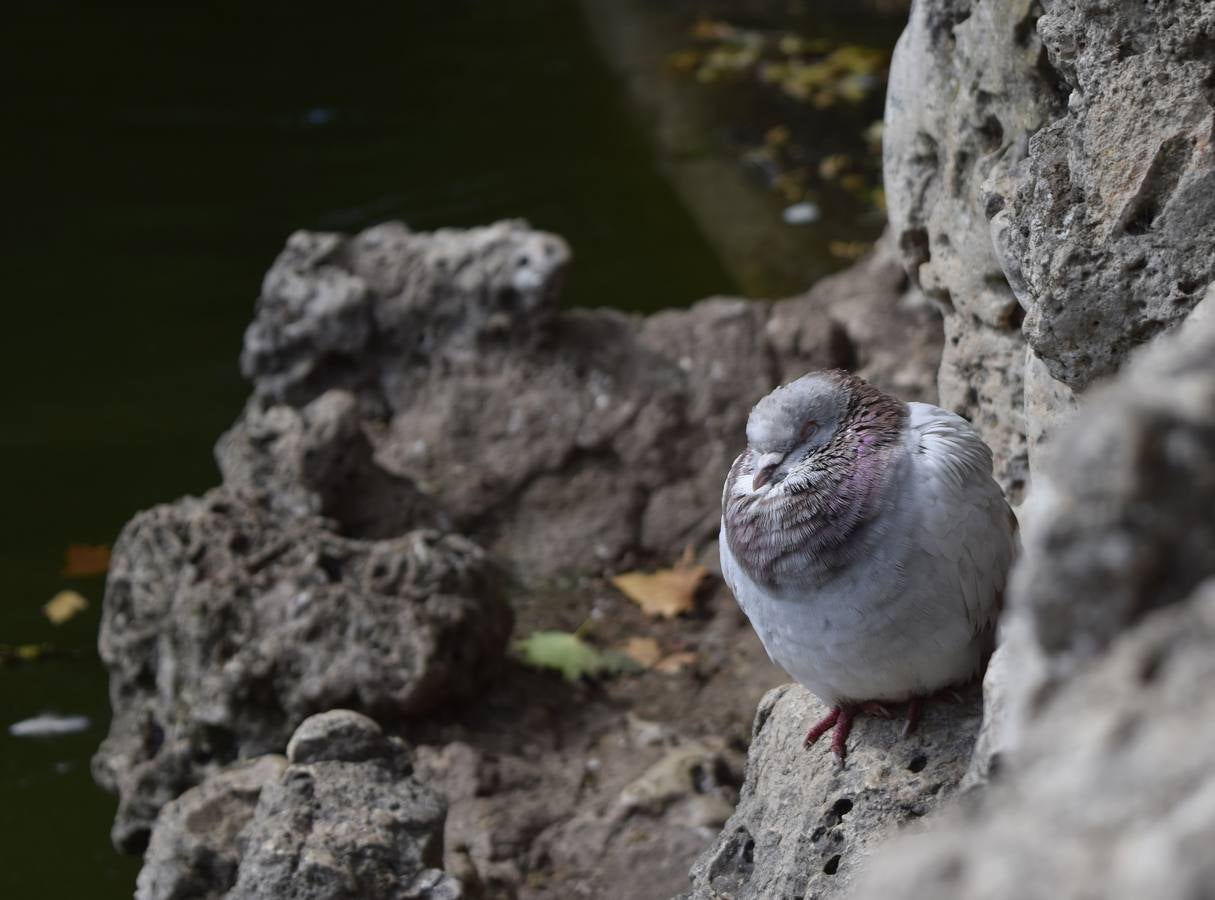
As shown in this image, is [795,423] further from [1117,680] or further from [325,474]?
[325,474]

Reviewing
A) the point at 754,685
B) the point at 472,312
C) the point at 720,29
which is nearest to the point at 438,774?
the point at 754,685

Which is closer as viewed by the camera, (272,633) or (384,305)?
(272,633)

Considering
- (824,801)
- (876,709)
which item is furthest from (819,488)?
(824,801)

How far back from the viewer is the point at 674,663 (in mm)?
5016

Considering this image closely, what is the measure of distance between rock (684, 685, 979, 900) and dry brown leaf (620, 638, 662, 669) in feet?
6.81

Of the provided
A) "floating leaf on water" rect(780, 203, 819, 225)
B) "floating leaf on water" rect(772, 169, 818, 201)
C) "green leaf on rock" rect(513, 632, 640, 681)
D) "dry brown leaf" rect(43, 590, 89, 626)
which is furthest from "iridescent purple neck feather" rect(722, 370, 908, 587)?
"floating leaf on water" rect(772, 169, 818, 201)

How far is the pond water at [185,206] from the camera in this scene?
5.49 meters

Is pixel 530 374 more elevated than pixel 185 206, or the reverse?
pixel 530 374

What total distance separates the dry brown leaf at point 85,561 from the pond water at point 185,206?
0.14 ft

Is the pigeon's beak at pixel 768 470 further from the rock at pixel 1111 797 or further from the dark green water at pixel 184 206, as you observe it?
the dark green water at pixel 184 206

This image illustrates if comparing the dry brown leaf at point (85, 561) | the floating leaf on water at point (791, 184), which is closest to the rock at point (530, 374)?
the dry brown leaf at point (85, 561)

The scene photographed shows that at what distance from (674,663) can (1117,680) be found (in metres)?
4.00

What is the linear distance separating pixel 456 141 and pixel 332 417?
15.2 feet

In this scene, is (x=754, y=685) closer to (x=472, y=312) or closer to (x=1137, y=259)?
(x=472, y=312)
